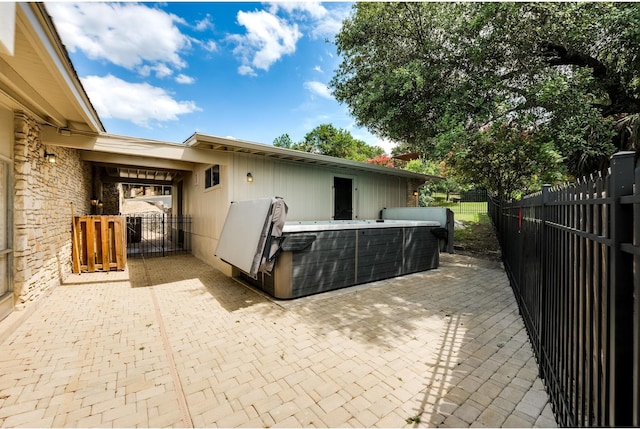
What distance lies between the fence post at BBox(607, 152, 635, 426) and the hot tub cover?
12.3 feet

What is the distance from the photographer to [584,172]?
7191 mm

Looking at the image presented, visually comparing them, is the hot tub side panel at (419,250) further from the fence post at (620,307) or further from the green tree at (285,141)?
the green tree at (285,141)

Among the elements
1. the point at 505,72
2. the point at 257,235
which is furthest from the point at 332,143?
the point at 257,235

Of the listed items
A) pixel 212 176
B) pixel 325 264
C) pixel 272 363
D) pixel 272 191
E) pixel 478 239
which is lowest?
pixel 272 363

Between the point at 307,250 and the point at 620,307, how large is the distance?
13.0 feet

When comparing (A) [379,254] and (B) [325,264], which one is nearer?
(B) [325,264]

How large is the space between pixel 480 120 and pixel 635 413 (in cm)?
752

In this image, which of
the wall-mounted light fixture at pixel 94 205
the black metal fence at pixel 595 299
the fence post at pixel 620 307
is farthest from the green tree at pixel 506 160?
the wall-mounted light fixture at pixel 94 205

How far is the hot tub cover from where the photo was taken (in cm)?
439

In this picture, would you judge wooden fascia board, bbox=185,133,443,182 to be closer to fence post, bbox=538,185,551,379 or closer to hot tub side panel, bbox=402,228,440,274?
hot tub side panel, bbox=402,228,440,274

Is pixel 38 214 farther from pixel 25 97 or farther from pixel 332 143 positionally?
pixel 332 143

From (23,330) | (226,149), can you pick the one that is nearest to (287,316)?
(23,330)

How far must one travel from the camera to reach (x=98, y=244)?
6.93 metres

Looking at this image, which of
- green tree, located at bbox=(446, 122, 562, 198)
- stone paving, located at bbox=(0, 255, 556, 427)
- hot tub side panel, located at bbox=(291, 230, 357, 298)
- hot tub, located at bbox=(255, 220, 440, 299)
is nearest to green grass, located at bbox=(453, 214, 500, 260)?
green tree, located at bbox=(446, 122, 562, 198)
